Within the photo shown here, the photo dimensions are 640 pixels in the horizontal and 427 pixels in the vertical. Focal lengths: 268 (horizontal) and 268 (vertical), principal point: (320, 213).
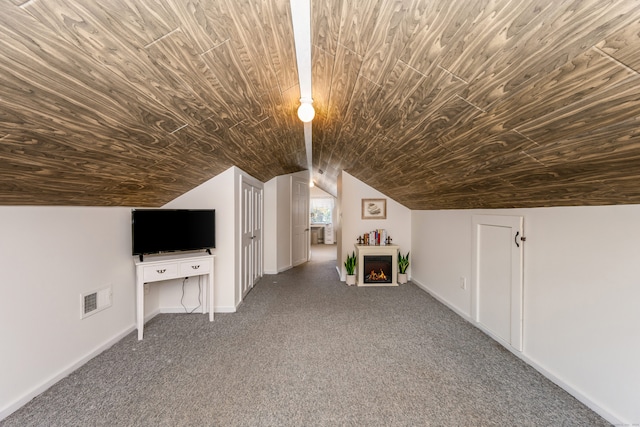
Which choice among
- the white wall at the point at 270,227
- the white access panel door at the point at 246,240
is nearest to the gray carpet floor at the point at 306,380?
the white access panel door at the point at 246,240

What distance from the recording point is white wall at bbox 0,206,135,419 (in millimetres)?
1714

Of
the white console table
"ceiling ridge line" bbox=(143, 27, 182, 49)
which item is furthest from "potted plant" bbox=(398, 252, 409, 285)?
"ceiling ridge line" bbox=(143, 27, 182, 49)

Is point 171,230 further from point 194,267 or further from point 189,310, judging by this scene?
point 189,310

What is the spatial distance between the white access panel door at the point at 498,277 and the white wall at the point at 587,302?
0.26ft

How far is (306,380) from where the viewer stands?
199 cm

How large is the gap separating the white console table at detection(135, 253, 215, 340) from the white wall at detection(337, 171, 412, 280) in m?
2.58

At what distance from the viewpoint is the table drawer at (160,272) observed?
2.66 m

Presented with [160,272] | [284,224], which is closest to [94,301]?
[160,272]

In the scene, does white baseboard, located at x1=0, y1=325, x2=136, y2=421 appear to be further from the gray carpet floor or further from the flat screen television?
the flat screen television

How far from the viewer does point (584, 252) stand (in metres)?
1.80

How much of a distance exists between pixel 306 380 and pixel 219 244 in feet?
6.62

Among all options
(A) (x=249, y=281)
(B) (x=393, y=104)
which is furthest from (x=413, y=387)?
(A) (x=249, y=281)

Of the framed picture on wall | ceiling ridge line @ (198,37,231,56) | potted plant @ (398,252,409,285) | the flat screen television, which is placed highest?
ceiling ridge line @ (198,37,231,56)

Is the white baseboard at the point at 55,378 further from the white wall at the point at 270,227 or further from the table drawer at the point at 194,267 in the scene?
the white wall at the point at 270,227
